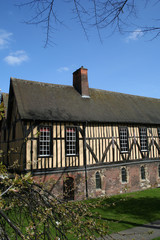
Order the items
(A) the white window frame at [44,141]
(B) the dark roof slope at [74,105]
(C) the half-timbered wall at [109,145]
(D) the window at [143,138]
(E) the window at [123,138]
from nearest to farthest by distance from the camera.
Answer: (A) the white window frame at [44,141], (B) the dark roof slope at [74,105], (C) the half-timbered wall at [109,145], (E) the window at [123,138], (D) the window at [143,138]

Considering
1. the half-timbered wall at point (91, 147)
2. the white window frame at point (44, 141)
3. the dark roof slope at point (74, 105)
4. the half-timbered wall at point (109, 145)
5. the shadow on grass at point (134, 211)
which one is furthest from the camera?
the half-timbered wall at point (109, 145)

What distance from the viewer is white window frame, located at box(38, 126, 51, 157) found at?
12.6m

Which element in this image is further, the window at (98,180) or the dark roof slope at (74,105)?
the window at (98,180)

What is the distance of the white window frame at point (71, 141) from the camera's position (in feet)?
44.6

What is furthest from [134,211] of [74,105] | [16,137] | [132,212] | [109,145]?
[16,137]

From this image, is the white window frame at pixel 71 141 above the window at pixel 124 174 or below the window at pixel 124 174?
above

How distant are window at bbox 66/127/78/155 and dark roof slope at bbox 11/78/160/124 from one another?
883 millimetres

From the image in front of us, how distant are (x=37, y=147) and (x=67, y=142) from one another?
2.28m

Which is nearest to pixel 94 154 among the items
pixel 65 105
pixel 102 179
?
pixel 102 179

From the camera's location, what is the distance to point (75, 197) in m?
13.2

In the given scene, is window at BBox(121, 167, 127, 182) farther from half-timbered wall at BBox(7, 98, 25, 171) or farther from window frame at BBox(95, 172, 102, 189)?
half-timbered wall at BBox(7, 98, 25, 171)

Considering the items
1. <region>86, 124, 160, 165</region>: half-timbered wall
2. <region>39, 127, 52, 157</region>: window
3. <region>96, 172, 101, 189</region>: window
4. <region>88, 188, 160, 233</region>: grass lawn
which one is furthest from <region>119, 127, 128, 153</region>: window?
<region>39, 127, 52, 157</region>: window

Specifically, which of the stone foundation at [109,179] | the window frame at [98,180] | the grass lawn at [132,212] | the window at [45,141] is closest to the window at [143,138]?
the stone foundation at [109,179]

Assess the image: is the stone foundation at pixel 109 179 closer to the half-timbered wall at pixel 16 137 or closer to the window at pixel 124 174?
the window at pixel 124 174
